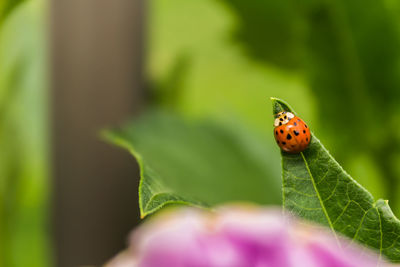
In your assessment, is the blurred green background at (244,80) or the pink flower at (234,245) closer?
the pink flower at (234,245)

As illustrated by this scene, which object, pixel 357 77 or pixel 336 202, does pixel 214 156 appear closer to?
pixel 357 77

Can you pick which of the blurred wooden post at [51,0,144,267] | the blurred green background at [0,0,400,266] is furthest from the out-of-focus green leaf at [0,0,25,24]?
the blurred wooden post at [51,0,144,267]

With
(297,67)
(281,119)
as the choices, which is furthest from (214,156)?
(281,119)

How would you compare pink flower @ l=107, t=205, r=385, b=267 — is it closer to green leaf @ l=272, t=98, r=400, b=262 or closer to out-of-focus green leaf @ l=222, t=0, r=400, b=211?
green leaf @ l=272, t=98, r=400, b=262

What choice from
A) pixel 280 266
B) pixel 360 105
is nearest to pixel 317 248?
pixel 280 266

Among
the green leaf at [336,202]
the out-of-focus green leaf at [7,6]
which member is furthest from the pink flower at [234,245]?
the out-of-focus green leaf at [7,6]

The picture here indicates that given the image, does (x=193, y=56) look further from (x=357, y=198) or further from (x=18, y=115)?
(x=357, y=198)

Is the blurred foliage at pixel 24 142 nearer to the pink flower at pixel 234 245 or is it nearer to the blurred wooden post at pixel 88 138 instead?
the blurred wooden post at pixel 88 138
